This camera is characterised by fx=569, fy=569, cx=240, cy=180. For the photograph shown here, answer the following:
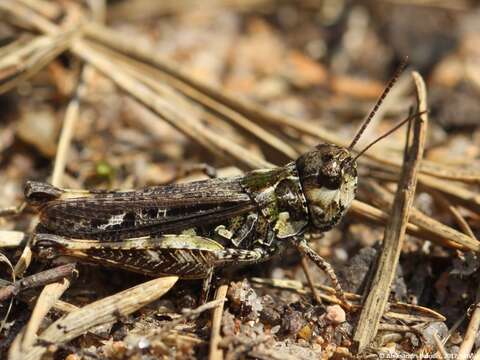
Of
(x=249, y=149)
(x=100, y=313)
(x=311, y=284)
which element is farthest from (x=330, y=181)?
(x=100, y=313)

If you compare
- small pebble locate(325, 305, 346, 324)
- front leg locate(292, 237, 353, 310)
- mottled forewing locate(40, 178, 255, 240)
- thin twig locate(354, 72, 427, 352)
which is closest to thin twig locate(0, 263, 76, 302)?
mottled forewing locate(40, 178, 255, 240)

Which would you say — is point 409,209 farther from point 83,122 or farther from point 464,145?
point 83,122

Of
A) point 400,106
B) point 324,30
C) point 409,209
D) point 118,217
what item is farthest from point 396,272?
point 324,30

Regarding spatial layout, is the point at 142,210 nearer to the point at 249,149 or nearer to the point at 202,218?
the point at 202,218

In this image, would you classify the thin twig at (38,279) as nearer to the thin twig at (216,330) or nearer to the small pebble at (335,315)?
the thin twig at (216,330)

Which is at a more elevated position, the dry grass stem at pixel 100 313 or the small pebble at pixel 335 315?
the small pebble at pixel 335 315

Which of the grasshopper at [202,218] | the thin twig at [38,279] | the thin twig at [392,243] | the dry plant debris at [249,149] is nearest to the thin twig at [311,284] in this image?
the dry plant debris at [249,149]

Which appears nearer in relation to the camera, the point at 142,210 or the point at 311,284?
the point at 142,210

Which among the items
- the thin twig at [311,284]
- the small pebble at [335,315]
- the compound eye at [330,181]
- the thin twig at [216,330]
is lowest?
the thin twig at [216,330]
